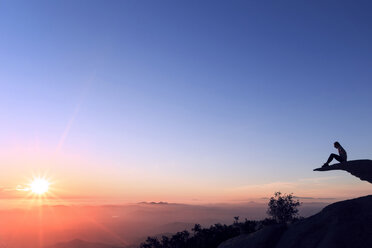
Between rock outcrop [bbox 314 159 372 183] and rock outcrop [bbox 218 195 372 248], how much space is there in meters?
1.57

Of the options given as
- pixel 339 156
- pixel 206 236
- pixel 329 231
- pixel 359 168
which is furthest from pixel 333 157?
pixel 206 236

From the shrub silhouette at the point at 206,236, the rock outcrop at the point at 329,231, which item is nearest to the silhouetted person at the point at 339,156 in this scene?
the rock outcrop at the point at 329,231

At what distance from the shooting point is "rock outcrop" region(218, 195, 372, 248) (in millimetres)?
18531

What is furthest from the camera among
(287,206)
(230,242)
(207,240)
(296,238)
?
(287,206)

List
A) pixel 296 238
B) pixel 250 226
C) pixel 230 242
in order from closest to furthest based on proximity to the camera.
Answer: pixel 296 238 < pixel 230 242 < pixel 250 226

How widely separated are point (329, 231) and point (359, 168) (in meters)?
6.48

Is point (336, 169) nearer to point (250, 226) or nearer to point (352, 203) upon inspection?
point (352, 203)

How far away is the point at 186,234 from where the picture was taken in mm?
48219

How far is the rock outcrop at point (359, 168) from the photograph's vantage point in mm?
23234

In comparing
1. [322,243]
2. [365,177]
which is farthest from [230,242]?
[365,177]

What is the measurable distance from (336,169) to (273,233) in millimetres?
7003

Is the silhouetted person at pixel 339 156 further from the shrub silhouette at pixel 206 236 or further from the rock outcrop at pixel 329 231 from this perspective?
the shrub silhouette at pixel 206 236

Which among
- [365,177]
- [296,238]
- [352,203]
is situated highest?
[365,177]

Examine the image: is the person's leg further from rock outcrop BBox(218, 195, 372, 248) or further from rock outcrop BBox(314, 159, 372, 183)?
rock outcrop BBox(218, 195, 372, 248)
